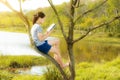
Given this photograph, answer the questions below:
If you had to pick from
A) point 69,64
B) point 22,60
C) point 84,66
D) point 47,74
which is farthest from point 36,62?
point 69,64

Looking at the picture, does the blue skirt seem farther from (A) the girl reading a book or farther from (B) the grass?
(B) the grass

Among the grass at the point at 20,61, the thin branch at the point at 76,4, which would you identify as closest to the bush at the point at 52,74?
the thin branch at the point at 76,4

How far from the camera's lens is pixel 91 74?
29.6 feet

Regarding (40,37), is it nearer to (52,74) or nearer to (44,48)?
(44,48)

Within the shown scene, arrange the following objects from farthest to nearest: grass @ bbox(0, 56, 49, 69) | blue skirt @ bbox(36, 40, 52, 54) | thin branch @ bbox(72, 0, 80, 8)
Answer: grass @ bbox(0, 56, 49, 69) < blue skirt @ bbox(36, 40, 52, 54) < thin branch @ bbox(72, 0, 80, 8)

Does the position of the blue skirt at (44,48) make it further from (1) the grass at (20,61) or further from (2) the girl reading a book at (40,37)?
(1) the grass at (20,61)

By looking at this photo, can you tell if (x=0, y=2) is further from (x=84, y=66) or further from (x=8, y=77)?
(x=84, y=66)

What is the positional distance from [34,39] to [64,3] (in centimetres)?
79

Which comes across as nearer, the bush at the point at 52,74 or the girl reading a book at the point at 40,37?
the girl reading a book at the point at 40,37

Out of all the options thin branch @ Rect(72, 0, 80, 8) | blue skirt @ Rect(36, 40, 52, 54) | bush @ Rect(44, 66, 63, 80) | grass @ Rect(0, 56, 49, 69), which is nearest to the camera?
thin branch @ Rect(72, 0, 80, 8)

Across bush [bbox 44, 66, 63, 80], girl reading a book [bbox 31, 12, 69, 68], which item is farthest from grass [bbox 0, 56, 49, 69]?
girl reading a book [bbox 31, 12, 69, 68]

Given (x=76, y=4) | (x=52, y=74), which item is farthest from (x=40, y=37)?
(x=52, y=74)

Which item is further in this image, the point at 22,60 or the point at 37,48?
the point at 22,60

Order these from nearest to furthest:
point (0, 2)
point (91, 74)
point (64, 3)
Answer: point (0, 2) < point (64, 3) < point (91, 74)
